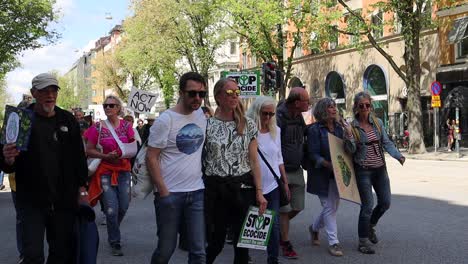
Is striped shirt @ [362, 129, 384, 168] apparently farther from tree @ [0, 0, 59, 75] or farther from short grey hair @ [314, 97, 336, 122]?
tree @ [0, 0, 59, 75]

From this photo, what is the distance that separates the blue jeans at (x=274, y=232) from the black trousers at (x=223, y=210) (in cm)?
49

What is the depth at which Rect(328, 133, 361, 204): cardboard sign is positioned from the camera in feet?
21.3

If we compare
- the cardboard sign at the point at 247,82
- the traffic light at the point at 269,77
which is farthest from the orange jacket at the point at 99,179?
the traffic light at the point at 269,77

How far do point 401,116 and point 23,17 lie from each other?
21.3 m

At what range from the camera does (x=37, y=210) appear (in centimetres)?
434

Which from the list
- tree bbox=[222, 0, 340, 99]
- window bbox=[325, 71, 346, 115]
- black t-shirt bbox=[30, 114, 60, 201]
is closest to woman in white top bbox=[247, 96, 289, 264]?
black t-shirt bbox=[30, 114, 60, 201]

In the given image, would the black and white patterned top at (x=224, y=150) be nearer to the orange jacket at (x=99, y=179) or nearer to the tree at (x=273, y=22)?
the orange jacket at (x=99, y=179)

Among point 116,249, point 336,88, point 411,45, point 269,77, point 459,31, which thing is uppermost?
point 459,31

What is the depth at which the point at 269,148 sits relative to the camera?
589 cm

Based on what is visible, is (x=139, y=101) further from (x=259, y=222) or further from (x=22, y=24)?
(x=22, y=24)

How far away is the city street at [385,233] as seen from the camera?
658 cm

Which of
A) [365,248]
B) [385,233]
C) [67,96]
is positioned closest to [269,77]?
[385,233]

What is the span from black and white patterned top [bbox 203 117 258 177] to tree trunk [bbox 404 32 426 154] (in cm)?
2247

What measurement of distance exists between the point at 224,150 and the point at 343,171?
2.24 metres
